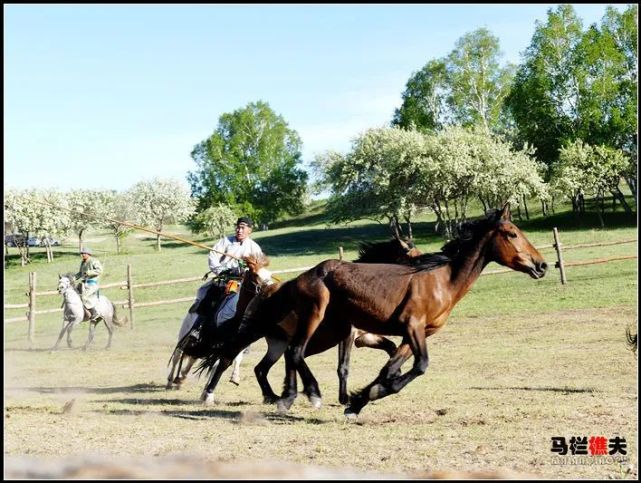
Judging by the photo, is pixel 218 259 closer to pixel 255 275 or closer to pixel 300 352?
pixel 255 275

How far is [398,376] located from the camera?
7.48 m

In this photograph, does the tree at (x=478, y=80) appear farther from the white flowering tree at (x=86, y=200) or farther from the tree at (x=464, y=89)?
the white flowering tree at (x=86, y=200)

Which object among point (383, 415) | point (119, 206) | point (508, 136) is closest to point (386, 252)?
point (383, 415)

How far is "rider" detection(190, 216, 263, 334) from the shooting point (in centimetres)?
967

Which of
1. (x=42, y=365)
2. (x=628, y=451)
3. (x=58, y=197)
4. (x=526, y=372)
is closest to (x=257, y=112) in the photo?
(x=58, y=197)

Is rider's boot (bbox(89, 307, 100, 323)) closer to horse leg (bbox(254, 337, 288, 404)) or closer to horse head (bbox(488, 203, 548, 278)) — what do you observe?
horse leg (bbox(254, 337, 288, 404))

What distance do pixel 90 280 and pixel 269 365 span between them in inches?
427

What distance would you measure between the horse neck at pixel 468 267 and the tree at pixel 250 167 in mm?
55222

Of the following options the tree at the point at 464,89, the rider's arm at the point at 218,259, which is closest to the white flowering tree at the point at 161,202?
the tree at the point at 464,89

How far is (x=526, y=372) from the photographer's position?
10.3 meters

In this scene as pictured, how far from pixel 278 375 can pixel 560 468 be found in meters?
6.97

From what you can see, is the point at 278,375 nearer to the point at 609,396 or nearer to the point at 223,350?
the point at 223,350

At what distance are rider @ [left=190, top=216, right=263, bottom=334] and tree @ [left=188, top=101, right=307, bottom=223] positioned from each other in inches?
2079

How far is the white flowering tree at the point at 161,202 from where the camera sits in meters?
66.4
